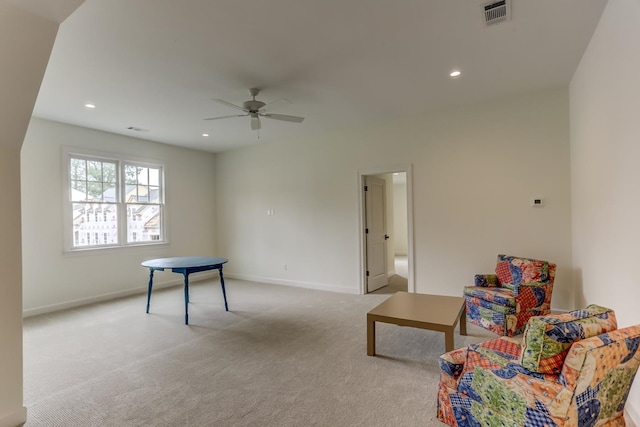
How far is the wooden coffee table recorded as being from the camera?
2.62 meters

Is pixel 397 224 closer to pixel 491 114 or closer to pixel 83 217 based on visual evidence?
pixel 491 114

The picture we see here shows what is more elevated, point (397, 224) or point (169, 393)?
point (397, 224)

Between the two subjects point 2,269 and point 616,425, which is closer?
point 616,425

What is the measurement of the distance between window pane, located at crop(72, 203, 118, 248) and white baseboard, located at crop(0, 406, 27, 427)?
3.49 metres

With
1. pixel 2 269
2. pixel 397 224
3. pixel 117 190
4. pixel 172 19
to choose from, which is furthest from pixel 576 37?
pixel 397 224

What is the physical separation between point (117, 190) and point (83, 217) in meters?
0.70

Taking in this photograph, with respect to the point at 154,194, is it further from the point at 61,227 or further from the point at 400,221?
the point at 400,221

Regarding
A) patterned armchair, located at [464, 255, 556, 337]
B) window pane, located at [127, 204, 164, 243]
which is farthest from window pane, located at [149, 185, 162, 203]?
patterned armchair, located at [464, 255, 556, 337]

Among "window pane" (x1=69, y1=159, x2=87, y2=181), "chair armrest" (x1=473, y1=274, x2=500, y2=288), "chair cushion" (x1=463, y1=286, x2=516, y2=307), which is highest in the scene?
"window pane" (x1=69, y1=159, x2=87, y2=181)

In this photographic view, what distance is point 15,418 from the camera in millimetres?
2023

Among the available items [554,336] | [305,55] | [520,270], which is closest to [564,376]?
[554,336]

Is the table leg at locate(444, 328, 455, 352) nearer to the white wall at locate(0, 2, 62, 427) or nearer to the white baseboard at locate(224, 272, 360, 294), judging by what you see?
the white baseboard at locate(224, 272, 360, 294)

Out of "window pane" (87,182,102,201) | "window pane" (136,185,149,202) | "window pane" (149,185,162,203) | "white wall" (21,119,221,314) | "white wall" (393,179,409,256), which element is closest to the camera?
"white wall" (21,119,221,314)

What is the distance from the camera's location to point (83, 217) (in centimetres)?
504
